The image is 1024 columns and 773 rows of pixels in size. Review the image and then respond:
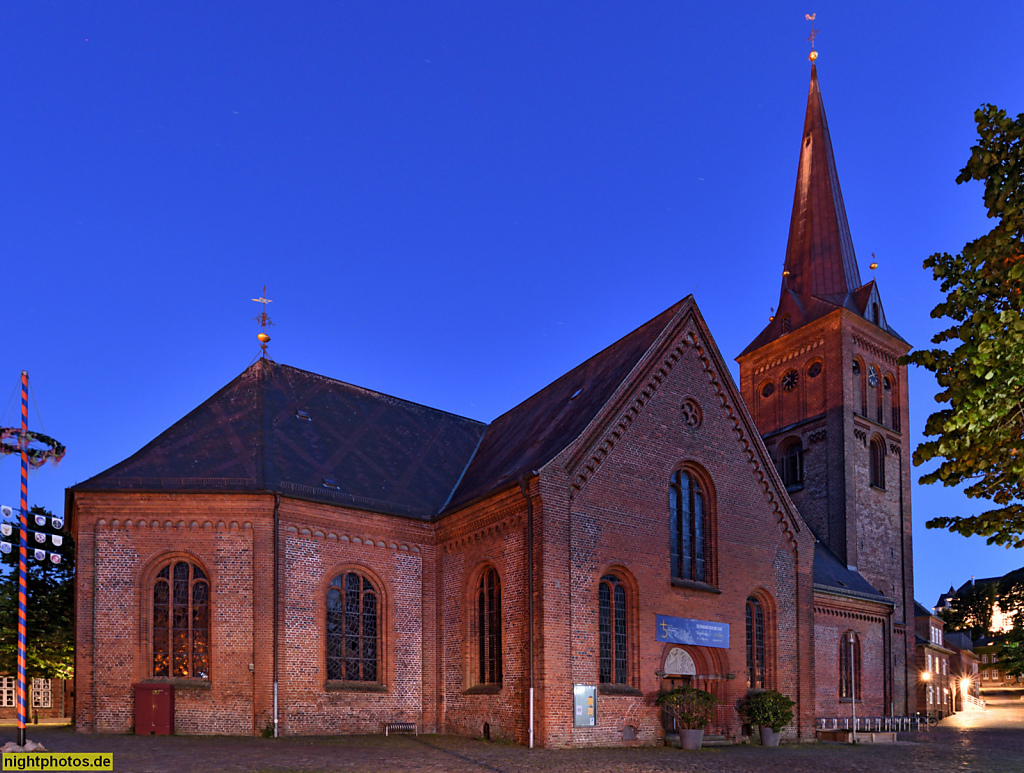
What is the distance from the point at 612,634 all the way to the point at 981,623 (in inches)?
3507

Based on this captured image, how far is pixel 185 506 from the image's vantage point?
80.3ft

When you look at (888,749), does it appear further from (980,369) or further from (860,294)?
(860,294)

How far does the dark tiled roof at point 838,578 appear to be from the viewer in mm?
34812

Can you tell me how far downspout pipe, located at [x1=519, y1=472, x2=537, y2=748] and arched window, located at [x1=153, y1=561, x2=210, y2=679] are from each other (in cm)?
909

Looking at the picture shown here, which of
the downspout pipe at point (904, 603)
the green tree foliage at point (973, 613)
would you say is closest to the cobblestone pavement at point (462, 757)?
the downspout pipe at point (904, 603)

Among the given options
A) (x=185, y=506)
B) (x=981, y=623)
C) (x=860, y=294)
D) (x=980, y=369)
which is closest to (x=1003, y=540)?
(x=980, y=369)

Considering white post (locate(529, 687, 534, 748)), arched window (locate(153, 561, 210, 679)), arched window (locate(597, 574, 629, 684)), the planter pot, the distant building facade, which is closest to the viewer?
white post (locate(529, 687, 534, 748))

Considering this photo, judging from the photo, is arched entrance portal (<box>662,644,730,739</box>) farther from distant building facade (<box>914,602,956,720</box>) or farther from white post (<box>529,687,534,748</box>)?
distant building facade (<box>914,602,956,720</box>)

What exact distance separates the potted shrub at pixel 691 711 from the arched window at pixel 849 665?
45.3ft

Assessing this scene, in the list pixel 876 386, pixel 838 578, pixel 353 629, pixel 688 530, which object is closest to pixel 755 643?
pixel 688 530

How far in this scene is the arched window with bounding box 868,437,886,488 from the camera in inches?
1674

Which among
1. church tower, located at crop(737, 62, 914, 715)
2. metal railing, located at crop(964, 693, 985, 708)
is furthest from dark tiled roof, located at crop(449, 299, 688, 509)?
metal railing, located at crop(964, 693, 985, 708)

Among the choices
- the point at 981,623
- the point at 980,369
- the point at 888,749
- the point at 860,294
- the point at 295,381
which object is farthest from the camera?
the point at 981,623

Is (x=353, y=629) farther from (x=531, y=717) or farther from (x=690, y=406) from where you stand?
(x=690, y=406)
